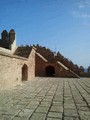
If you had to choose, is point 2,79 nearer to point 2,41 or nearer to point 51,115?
point 51,115

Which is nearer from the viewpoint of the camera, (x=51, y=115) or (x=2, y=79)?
(x=51, y=115)

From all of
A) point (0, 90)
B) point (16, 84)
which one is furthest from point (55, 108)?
point (16, 84)

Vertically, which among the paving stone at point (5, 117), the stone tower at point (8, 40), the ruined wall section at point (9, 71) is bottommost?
the paving stone at point (5, 117)

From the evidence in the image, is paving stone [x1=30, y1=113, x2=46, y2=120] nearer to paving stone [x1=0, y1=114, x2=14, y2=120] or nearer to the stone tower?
paving stone [x1=0, y1=114, x2=14, y2=120]

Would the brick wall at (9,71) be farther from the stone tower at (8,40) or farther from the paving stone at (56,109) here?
the stone tower at (8,40)

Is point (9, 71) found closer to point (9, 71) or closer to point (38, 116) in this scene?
point (9, 71)

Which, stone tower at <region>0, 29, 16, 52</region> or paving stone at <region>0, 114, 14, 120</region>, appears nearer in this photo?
paving stone at <region>0, 114, 14, 120</region>

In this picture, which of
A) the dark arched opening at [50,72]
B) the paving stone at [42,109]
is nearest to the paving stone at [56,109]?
the paving stone at [42,109]

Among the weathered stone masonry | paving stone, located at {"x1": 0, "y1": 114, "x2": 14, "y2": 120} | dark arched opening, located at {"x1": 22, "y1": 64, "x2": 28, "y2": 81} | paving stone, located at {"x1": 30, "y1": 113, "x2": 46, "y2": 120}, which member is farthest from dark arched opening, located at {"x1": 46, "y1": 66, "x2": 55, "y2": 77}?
paving stone, located at {"x1": 0, "y1": 114, "x2": 14, "y2": 120}

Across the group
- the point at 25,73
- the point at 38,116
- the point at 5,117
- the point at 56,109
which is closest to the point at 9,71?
the point at 25,73

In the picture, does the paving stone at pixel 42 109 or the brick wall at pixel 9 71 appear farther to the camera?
the brick wall at pixel 9 71

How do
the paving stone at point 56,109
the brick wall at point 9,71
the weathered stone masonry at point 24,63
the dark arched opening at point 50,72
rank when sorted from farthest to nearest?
1. the dark arched opening at point 50,72
2. the weathered stone masonry at point 24,63
3. the brick wall at point 9,71
4. the paving stone at point 56,109

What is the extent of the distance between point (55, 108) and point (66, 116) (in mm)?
891

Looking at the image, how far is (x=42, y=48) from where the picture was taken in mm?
25141
